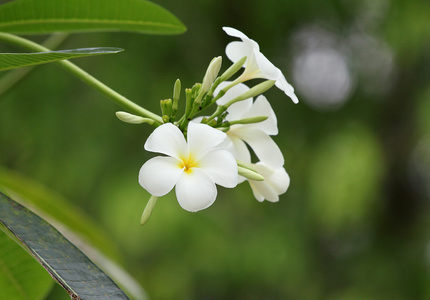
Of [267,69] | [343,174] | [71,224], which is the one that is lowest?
[71,224]

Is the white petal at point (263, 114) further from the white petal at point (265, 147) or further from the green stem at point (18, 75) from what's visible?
the green stem at point (18, 75)

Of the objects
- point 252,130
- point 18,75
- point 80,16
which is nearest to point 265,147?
point 252,130

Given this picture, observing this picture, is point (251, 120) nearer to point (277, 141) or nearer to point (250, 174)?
point (250, 174)

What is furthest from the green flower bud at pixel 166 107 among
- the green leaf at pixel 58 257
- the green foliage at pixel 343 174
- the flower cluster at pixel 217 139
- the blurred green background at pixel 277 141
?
the green foliage at pixel 343 174

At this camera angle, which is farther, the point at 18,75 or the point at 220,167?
the point at 18,75

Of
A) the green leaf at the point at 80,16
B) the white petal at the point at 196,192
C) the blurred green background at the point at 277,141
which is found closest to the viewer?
the white petal at the point at 196,192

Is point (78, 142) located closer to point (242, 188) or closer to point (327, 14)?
point (242, 188)

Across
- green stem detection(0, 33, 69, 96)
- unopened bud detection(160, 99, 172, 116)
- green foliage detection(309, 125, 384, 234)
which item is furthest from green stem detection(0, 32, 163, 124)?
green foliage detection(309, 125, 384, 234)

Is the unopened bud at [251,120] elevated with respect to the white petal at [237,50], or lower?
lower
